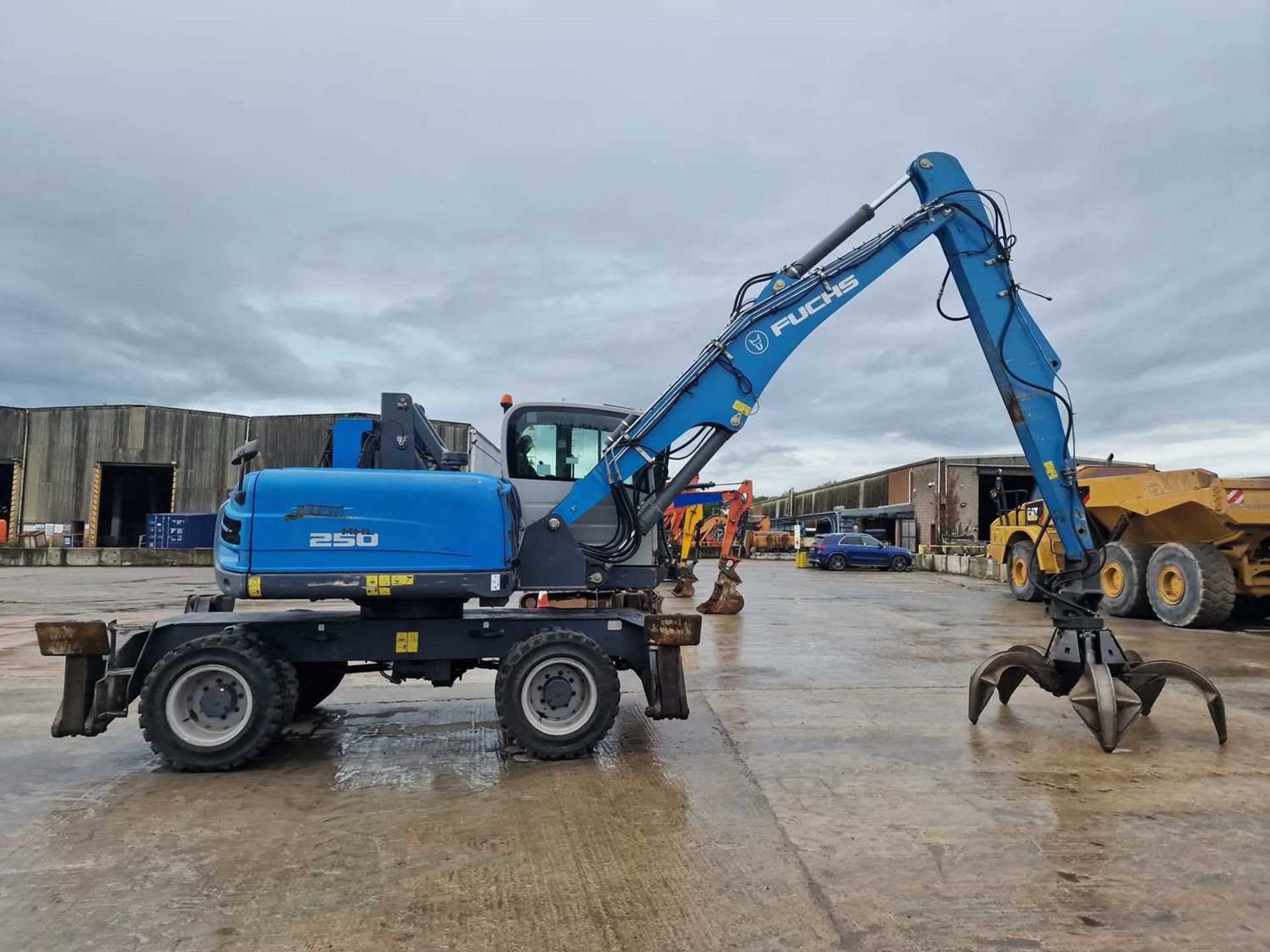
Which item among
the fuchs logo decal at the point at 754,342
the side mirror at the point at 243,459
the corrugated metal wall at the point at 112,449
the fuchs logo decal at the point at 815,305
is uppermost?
the corrugated metal wall at the point at 112,449

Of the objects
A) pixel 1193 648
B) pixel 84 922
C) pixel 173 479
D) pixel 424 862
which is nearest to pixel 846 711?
pixel 424 862

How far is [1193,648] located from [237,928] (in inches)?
474

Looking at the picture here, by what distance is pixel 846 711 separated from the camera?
706cm

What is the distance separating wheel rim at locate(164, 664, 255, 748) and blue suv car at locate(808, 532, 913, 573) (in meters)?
29.8

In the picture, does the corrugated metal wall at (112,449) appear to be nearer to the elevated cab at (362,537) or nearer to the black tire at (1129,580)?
the black tire at (1129,580)

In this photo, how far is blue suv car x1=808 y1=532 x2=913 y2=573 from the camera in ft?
109

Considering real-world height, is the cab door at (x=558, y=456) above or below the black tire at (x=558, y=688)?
above

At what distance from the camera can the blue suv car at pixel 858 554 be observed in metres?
33.1

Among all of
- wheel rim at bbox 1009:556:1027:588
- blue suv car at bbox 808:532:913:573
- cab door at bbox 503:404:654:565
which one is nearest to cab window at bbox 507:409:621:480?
cab door at bbox 503:404:654:565

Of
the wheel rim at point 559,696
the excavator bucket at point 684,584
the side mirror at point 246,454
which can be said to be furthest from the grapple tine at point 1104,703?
the excavator bucket at point 684,584

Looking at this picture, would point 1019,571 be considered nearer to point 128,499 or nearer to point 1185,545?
point 1185,545

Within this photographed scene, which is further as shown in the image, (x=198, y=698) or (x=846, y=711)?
(x=846, y=711)

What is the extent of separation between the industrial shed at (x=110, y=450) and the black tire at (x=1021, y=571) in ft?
90.3

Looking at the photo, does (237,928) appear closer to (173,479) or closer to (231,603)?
(231,603)
